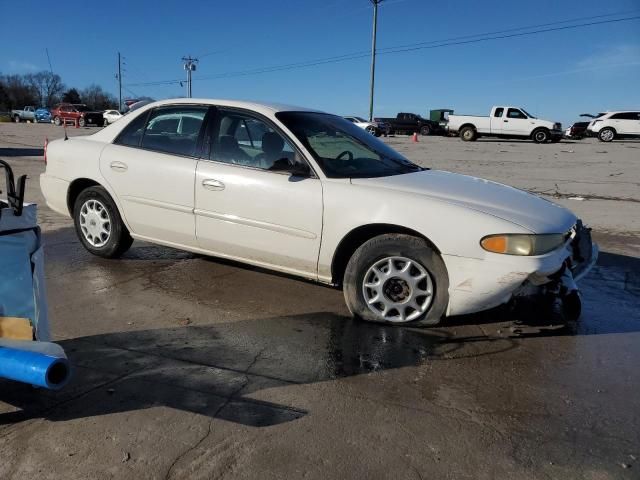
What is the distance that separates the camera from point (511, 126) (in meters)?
29.5

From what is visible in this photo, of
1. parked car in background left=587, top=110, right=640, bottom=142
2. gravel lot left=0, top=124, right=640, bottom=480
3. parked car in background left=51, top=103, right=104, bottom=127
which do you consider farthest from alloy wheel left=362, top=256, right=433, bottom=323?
parked car in background left=51, top=103, right=104, bottom=127

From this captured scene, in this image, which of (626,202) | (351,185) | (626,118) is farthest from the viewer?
(626,118)

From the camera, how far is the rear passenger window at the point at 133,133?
16.3 ft

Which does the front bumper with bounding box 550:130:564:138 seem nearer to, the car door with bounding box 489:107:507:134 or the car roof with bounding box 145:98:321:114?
the car door with bounding box 489:107:507:134

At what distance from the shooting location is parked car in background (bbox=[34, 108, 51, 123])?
55.5 meters

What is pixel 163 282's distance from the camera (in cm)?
482

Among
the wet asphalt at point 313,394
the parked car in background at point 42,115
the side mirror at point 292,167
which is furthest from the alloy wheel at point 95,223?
the parked car in background at point 42,115

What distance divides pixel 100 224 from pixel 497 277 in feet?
12.2

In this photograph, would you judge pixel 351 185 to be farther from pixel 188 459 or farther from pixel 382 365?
pixel 188 459

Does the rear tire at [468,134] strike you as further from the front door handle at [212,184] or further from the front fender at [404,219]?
the front fender at [404,219]

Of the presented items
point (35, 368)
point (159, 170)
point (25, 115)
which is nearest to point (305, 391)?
point (35, 368)

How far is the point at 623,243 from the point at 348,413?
17.9ft

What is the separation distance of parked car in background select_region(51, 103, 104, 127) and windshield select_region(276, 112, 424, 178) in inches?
1719

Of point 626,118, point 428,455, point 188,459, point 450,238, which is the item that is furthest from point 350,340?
point 626,118
